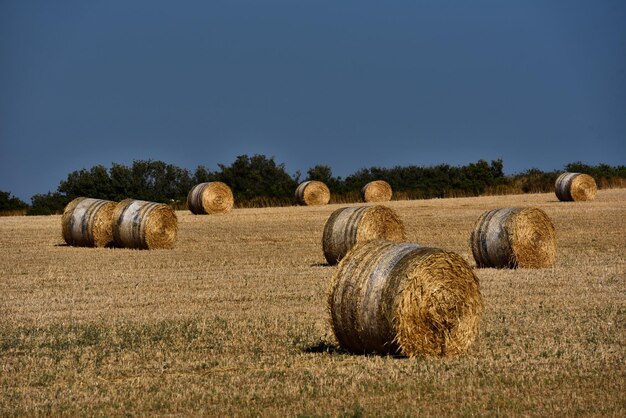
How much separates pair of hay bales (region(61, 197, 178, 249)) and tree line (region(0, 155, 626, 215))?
2047 cm

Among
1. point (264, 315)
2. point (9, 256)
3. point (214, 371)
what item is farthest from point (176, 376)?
point (9, 256)

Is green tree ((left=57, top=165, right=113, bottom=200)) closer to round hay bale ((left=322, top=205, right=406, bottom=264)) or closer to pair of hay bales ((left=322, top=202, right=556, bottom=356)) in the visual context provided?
round hay bale ((left=322, top=205, right=406, bottom=264))

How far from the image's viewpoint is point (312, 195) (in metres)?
45.4

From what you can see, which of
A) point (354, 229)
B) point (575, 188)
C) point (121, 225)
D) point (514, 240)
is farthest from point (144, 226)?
point (575, 188)

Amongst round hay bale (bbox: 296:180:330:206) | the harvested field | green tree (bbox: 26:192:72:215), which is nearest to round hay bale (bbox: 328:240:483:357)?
the harvested field

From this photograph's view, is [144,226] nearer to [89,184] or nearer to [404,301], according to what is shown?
[404,301]

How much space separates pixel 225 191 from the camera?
40.0 meters

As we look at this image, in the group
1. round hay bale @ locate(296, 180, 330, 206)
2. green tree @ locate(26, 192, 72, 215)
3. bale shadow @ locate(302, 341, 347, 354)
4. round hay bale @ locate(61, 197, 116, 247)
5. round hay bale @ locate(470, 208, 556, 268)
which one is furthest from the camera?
green tree @ locate(26, 192, 72, 215)

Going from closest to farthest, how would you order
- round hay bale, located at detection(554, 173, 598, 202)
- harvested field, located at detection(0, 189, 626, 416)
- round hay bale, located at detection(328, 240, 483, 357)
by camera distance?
1. harvested field, located at detection(0, 189, 626, 416)
2. round hay bale, located at detection(328, 240, 483, 357)
3. round hay bale, located at detection(554, 173, 598, 202)

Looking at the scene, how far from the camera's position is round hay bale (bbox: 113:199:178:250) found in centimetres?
2498

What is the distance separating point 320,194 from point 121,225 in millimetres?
20943

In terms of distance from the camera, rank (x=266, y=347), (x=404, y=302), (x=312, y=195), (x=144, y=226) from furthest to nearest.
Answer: (x=312, y=195)
(x=144, y=226)
(x=266, y=347)
(x=404, y=302)

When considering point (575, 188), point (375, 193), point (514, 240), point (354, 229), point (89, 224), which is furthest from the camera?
point (375, 193)

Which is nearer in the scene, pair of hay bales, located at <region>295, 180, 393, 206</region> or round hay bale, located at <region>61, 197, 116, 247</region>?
round hay bale, located at <region>61, 197, 116, 247</region>
